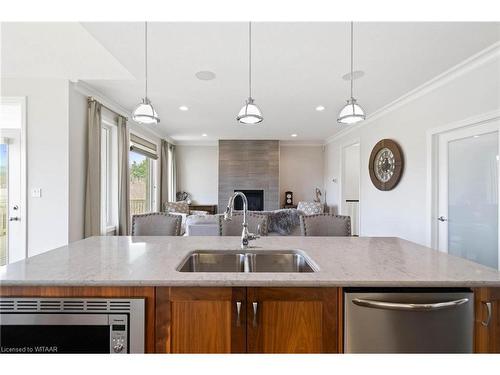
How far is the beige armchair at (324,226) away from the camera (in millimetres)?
2496

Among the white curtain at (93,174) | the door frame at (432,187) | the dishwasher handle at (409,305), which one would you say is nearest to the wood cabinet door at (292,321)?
the dishwasher handle at (409,305)

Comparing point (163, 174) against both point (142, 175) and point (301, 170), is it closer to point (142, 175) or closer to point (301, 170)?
point (142, 175)

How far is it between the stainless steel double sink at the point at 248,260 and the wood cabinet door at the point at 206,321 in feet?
1.92

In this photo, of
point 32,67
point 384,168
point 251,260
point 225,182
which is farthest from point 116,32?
A: point 225,182

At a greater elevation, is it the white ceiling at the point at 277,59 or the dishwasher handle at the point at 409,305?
the white ceiling at the point at 277,59

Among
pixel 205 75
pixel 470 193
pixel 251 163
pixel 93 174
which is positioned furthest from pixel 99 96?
pixel 470 193

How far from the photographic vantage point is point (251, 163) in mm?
7480

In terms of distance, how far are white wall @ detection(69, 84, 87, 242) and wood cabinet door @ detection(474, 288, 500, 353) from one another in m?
3.87

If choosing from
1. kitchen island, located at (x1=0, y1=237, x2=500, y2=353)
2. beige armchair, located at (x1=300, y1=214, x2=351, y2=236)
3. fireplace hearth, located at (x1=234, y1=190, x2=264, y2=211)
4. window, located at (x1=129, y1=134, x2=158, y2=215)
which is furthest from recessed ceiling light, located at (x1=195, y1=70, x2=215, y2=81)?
fireplace hearth, located at (x1=234, y1=190, x2=264, y2=211)

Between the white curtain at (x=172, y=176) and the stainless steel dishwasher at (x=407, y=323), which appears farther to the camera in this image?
the white curtain at (x=172, y=176)

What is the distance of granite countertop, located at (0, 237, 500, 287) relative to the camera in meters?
1.14

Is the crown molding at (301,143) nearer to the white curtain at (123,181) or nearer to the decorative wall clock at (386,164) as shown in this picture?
the decorative wall clock at (386,164)

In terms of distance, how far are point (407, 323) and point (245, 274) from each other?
743mm

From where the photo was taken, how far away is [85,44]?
8.96ft
